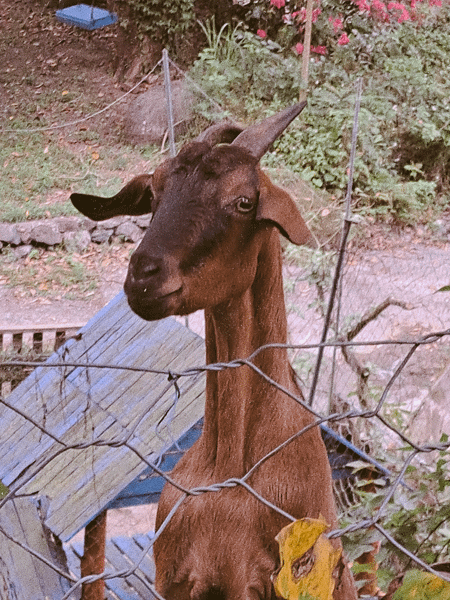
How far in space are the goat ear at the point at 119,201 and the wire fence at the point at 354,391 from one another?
35cm

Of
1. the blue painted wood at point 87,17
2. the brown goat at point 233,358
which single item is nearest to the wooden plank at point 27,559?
the brown goat at point 233,358

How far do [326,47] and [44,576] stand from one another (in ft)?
20.1

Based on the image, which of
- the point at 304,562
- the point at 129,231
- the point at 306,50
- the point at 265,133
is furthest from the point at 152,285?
the point at 306,50

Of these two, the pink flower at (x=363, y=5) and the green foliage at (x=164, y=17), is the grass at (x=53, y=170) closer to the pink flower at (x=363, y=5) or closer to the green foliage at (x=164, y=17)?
the green foliage at (x=164, y=17)

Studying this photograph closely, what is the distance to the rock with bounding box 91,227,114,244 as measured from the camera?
630cm

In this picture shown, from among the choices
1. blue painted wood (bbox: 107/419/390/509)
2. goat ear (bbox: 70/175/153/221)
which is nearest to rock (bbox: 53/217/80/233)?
blue painted wood (bbox: 107/419/390/509)

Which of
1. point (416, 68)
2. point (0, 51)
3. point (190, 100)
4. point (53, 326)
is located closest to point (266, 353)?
point (53, 326)

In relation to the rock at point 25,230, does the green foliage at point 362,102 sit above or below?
above

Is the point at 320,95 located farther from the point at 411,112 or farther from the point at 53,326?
the point at 53,326

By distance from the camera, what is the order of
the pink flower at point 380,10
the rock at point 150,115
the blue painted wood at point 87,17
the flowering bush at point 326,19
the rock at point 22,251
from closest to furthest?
the rock at point 22,251 < the blue painted wood at point 87,17 < the rock at point 150,115 < the flowering bush at point 326,19 < the pink flower at point 380,10

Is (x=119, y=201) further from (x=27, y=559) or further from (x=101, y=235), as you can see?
(x=101, y=235)

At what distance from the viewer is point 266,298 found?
65.8 inches

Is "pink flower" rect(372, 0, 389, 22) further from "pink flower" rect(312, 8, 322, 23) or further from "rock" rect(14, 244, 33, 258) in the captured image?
"rock" rect(14, 244, 33, 258)

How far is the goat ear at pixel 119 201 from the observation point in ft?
5.42
